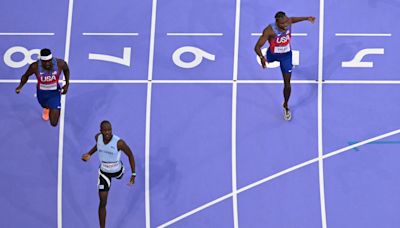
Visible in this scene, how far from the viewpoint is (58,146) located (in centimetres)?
1293

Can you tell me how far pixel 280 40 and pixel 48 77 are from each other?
12.2ft

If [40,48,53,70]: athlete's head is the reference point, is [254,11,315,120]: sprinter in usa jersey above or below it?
above

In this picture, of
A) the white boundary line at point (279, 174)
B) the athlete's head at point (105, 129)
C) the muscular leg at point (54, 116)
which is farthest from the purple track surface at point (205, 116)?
the athlete's head at point (105, 129)

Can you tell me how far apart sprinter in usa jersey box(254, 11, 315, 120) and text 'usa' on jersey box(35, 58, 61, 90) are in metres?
3.17

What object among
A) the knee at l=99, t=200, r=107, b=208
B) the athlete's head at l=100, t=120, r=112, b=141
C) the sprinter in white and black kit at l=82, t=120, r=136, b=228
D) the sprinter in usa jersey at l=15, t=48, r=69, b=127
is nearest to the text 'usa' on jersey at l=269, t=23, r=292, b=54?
the sprinter in white and black kit at l=82, t=120, r=136, b=228

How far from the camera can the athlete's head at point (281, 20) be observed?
39.1ft

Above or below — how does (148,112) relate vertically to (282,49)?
below

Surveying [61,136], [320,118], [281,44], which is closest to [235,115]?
[320,118]

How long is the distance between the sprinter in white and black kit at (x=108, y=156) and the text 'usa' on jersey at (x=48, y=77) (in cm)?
151

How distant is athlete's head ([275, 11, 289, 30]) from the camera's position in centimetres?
1191

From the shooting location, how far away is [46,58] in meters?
12.0

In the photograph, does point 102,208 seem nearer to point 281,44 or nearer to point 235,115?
point 235,115

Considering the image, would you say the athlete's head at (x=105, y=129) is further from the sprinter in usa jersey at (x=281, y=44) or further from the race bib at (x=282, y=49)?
the race bib at (x=282, y=49)

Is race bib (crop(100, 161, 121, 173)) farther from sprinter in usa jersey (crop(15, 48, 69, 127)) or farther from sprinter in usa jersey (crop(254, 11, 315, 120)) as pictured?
sprinter in usa jersey (crop(254, 11, 315, 120))
